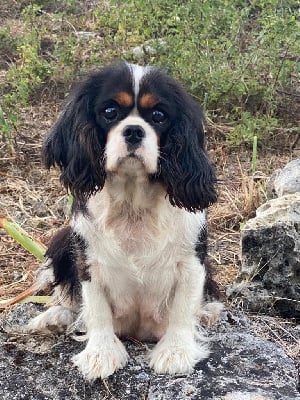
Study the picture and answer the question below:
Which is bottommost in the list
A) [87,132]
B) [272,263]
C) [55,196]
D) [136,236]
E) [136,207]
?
[55,196]

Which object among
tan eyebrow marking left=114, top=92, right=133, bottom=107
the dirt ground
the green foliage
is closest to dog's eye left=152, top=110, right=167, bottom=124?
tan eyebrow marking left=114, top=92, right=133, bottom=107

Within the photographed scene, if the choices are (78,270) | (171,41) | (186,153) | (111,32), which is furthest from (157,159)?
(111,32)

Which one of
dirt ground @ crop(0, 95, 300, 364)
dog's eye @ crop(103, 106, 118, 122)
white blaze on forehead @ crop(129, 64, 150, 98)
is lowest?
dirt ground @ crop(0, 95, 300, 364)

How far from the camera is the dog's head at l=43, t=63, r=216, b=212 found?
2.68m

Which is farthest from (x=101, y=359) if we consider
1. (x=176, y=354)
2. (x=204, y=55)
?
(x=204, y=55)

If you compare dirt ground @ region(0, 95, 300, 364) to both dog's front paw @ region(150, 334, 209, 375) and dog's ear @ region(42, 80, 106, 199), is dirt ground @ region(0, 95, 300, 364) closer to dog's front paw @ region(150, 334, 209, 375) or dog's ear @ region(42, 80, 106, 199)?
dog's front paw @ region(150, 334, 209, 375)

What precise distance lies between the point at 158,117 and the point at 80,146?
1.07 ft

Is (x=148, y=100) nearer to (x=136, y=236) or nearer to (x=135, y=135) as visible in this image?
(x=135, y=135)

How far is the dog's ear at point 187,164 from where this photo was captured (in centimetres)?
280

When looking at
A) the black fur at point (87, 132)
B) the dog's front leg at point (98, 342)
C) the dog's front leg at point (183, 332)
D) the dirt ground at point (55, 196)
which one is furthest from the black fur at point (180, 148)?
the dirt ground at point (55, 196)

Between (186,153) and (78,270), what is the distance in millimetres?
703

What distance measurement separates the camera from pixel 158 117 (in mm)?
2754

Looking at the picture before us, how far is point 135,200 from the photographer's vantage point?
2879 mm

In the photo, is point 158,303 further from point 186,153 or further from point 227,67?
point 227,67
